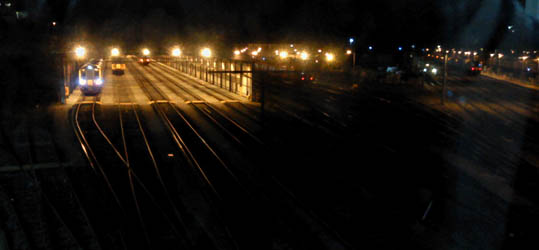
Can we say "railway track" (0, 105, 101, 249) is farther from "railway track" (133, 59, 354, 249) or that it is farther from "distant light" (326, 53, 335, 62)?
"distant light" (326, 53, 335, 62)

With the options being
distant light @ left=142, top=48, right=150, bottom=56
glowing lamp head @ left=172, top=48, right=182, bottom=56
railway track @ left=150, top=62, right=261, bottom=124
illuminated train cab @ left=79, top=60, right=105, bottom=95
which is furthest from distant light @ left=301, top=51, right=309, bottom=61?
distant light @ left=142, top=48, right=150, bottom=56

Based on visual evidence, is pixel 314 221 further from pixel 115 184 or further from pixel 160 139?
pixel 160 139

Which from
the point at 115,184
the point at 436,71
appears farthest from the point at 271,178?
the point at 436,71

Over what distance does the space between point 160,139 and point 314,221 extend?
935 cm

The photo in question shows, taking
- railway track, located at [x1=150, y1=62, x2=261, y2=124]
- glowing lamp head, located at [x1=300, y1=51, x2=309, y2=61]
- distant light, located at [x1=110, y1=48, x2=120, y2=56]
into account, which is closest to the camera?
railway track, located at [x1=150, y1=62, x2=261, y2=124]

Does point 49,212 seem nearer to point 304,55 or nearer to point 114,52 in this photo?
point 304,55

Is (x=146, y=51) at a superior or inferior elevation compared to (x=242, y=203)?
superior

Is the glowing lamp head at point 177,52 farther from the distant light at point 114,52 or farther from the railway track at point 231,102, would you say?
the railway track at point 231,102

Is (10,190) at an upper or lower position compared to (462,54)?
lower

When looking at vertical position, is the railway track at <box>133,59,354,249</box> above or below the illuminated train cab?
below

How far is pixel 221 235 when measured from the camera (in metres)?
8.73

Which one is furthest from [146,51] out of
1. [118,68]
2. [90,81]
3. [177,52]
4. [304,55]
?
[90,81]

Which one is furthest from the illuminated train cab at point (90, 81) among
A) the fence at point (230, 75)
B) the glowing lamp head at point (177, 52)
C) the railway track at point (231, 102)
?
the glowing lamp head at point (177, 52)

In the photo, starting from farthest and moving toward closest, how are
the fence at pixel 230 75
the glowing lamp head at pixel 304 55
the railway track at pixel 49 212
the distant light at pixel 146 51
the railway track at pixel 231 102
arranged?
the distant light at pixel 146 51 → the glowing lamp head at pixel 304 55 → the fence at pixel 230 75 → the railway track at pixel 231 102 → the railway track at pixel 49 212
